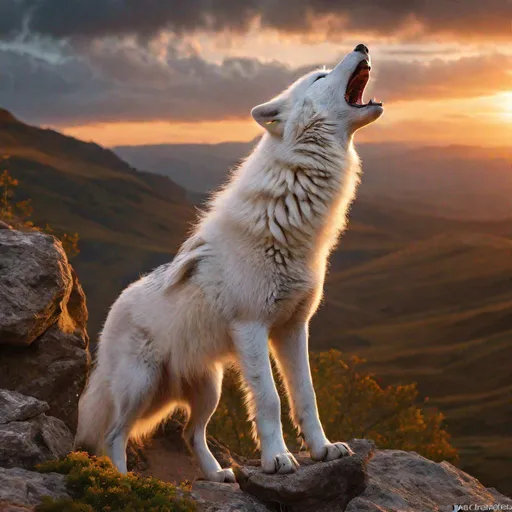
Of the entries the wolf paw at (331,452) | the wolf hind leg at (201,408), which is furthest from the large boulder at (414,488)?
the wolf hind leg at (201,408)

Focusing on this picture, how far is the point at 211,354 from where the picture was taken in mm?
7688

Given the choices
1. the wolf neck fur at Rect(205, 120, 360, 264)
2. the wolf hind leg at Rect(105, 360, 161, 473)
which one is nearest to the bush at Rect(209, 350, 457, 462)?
the wolf hind leg at Rect(105, 360, 161, 473)

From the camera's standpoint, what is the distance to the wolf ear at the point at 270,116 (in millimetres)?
7457

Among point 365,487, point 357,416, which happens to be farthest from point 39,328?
point 357,416

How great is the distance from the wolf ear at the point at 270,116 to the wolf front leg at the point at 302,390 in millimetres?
1978

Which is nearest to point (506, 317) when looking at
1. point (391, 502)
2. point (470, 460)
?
point (470, 460)

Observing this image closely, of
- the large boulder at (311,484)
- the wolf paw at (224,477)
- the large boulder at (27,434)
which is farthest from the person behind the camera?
the wolf paw at (224,477)

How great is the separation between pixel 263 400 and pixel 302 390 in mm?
532

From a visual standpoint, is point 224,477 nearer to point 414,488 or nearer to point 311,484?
point 311,484

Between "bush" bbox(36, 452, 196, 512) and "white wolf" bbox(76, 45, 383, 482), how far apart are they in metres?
1.15

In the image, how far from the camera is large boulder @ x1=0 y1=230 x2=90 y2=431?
803 centimetres

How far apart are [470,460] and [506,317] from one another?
1417 inches

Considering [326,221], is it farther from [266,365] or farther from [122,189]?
[122,189]

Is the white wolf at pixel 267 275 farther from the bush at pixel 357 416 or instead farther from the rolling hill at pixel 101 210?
the rolling hill at pixel 101 210
